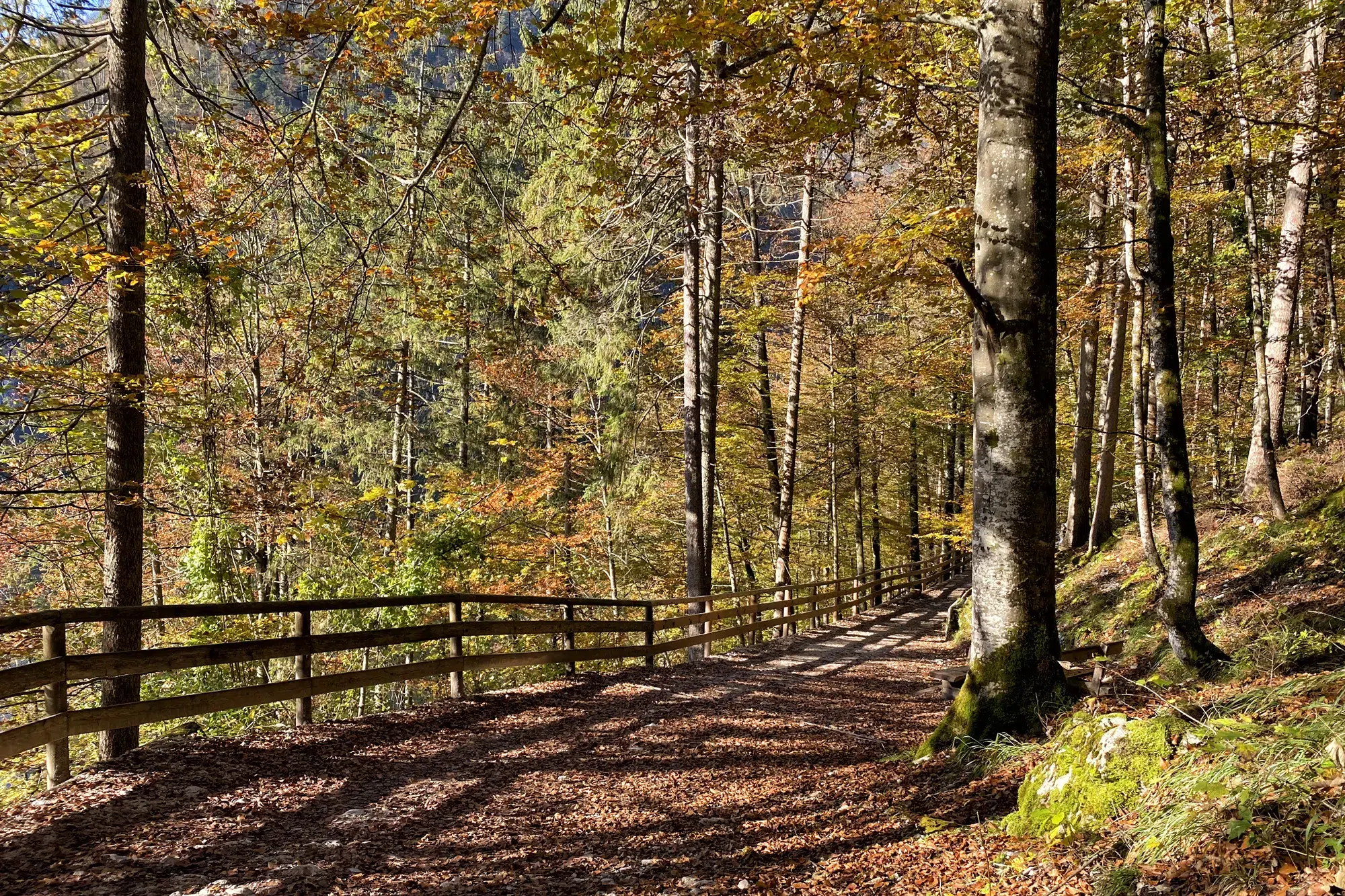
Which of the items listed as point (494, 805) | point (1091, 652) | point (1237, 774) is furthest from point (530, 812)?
point (1091, 652)

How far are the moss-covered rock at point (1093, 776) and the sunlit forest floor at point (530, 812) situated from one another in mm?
220

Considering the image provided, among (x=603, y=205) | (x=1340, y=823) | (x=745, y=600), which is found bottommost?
(x=745, y=600)

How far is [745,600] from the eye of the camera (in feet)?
80.3

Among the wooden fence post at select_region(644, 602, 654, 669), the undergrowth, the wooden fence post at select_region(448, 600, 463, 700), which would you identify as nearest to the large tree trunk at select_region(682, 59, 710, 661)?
the wooden fence post at select_region(644, 602, 654, 669)

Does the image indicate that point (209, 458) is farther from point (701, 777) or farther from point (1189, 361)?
point (1189, 361)

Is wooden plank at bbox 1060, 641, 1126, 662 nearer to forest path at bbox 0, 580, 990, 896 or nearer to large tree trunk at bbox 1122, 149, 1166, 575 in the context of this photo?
forest path at bbox 0, 580, 990, 896

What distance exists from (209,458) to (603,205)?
25.5 ft

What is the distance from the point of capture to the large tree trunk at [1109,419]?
1273 cm

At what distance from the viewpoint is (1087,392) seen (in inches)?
579

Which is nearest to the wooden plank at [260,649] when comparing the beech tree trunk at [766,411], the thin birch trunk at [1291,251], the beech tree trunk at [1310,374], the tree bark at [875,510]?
the thin birch trunk at [1291,251]

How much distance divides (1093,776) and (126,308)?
28.1 feet

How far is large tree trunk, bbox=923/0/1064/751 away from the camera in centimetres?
438

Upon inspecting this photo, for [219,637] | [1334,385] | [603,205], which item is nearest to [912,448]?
[1334,385]

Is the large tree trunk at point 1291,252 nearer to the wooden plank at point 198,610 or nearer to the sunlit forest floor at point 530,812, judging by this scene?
the sunlit forest floor at point 530,812
